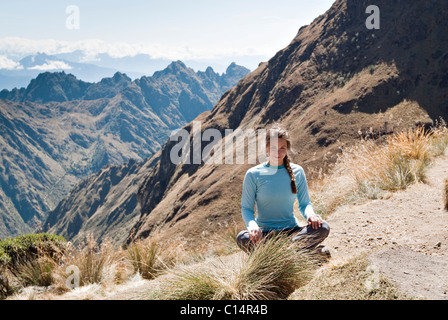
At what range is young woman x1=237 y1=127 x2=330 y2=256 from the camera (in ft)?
13.6

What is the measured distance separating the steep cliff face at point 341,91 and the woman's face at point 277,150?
2301 centimetres

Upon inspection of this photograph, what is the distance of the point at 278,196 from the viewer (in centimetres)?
421

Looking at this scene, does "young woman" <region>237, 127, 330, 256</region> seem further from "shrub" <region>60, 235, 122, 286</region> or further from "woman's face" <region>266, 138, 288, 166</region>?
"shrub" <region>60, 235, 122, 286</region>

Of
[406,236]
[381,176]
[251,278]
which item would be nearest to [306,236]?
[251,278]

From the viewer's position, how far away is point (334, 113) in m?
40.6

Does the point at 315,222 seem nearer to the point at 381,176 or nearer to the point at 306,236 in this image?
the point at 306,236

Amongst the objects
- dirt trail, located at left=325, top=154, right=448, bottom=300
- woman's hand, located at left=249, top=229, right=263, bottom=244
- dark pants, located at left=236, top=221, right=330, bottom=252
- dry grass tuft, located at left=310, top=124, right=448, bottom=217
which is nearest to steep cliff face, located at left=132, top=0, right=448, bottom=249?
dry grass tuft, located at left=310, top=124, right=448, bottom=217

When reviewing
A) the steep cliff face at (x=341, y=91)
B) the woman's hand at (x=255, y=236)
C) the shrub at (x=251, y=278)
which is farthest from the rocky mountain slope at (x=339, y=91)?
the shrub at (x=251, y=278)

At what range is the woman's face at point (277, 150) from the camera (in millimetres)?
4168

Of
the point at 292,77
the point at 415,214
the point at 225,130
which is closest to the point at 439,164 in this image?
the point at 415,214

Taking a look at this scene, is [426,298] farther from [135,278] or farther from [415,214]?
[135,278]

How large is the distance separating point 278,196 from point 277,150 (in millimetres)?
597

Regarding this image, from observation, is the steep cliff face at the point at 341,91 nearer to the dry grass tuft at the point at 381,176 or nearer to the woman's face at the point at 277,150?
the dry grass tuft at the point at 381,176
